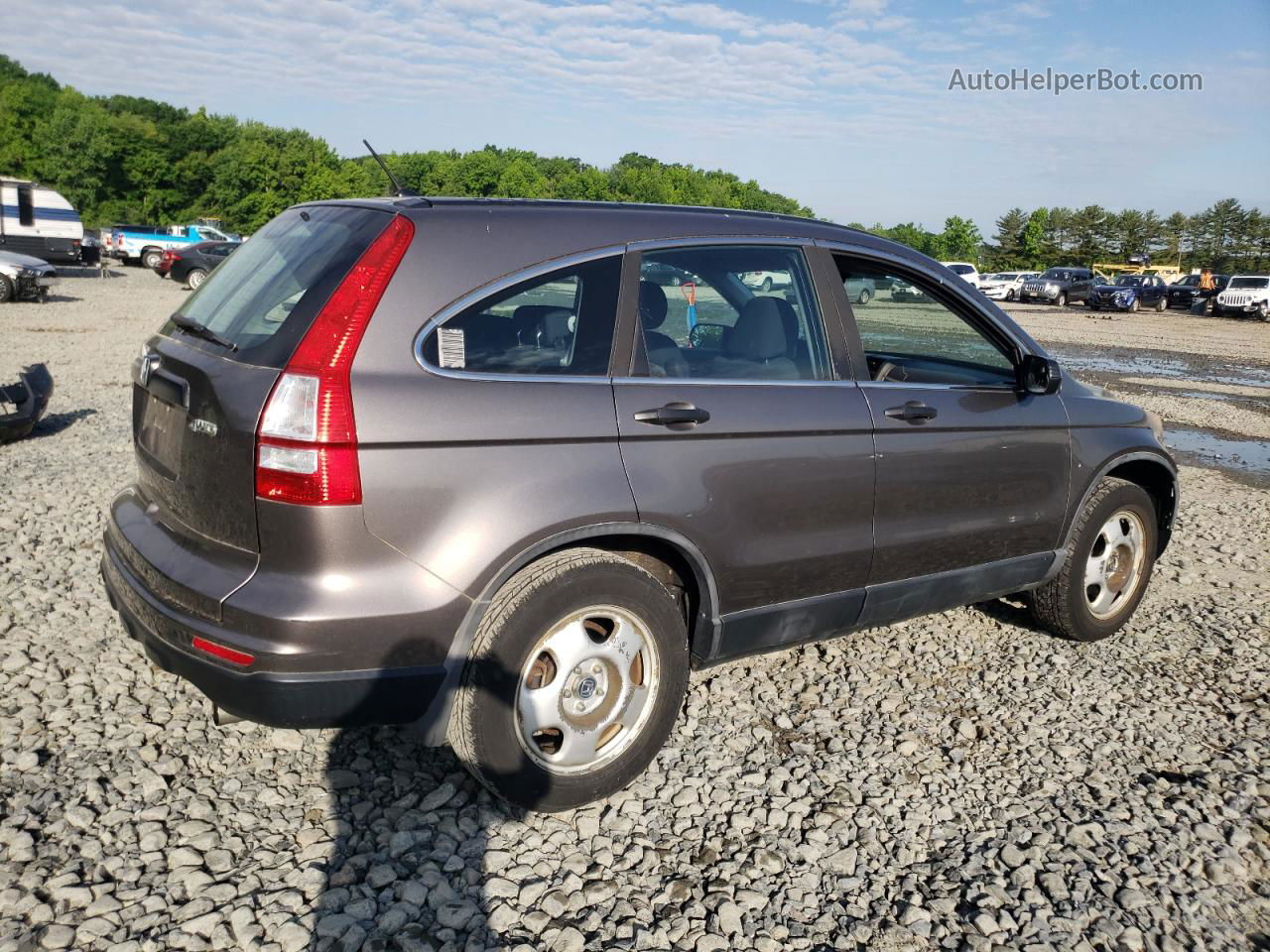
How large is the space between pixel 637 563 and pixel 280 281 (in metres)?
1.41

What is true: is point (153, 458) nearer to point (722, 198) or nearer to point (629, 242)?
point (629, 242)

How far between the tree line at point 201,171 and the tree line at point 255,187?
117 mm

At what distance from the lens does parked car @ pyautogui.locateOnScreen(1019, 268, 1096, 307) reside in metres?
46.1

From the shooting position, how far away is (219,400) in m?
2.79

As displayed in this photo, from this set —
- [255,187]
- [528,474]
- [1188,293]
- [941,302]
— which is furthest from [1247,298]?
[255,187]

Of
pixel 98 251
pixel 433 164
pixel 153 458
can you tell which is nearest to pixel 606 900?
pixel 153 458

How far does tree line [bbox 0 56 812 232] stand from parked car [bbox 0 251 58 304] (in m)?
51.5

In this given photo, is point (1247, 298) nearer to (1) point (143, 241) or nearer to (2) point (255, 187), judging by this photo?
(1) point (143, 241)

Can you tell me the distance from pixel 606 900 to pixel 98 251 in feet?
132

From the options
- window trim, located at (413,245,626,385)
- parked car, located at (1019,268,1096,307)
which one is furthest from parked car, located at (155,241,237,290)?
parked car, located at (1019,268,1096,307)

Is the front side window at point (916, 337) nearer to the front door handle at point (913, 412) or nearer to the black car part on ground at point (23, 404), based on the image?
the front door handle at point (913, 412)

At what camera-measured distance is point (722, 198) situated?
4040 inches

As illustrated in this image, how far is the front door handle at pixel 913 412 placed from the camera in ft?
12.2

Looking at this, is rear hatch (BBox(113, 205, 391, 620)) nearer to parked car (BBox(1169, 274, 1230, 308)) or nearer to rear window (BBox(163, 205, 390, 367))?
rear window (BBox(163, 205, 390, 367))
